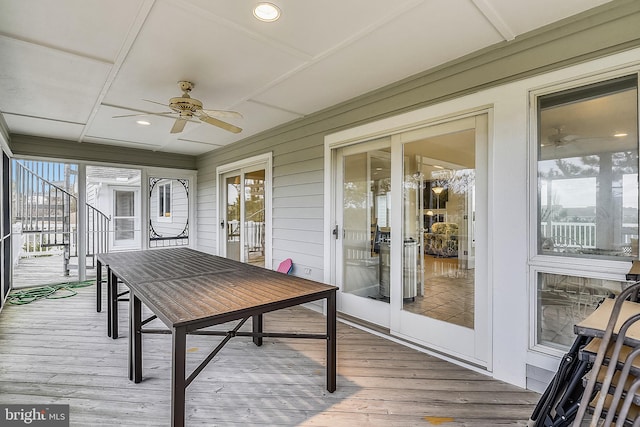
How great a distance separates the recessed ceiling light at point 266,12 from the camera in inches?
77.2

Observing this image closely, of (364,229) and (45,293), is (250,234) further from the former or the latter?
(45,293)

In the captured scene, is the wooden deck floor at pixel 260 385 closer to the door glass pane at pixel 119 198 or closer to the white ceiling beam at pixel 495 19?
the white ceiling beam at pixel 495 19

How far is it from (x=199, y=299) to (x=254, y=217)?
148 inches

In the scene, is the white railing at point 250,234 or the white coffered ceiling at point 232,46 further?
the white railing at point 250,234

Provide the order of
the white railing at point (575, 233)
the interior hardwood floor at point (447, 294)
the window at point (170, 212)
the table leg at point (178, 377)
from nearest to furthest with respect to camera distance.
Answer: the table leg at point (178, 377) → the white railing at point (575, 233) → the interior hardwood floor at point (447, 294) → the window at point (170, 212)

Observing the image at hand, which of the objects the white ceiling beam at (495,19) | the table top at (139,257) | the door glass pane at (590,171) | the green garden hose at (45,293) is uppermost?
the white ceiling beam at (495,19)

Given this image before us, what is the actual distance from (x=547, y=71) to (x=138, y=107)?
4.17m

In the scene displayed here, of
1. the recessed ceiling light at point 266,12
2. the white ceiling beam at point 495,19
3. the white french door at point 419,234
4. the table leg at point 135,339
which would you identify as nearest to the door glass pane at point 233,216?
the white french door at point 419,234

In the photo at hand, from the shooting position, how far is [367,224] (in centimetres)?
366

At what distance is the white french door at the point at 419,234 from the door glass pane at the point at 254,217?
188 centimetres

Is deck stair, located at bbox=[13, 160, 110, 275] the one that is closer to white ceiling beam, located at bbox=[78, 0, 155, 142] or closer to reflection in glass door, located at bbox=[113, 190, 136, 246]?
reflection in glass door, located at bbox=[113, 190, 136, 246]

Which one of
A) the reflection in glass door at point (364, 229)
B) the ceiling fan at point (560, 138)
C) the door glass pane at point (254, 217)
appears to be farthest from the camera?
the door glass pane at point (254, 217)

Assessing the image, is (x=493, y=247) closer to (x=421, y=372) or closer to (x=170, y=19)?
(x=421, y=372)

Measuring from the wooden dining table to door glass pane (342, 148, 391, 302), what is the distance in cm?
132
